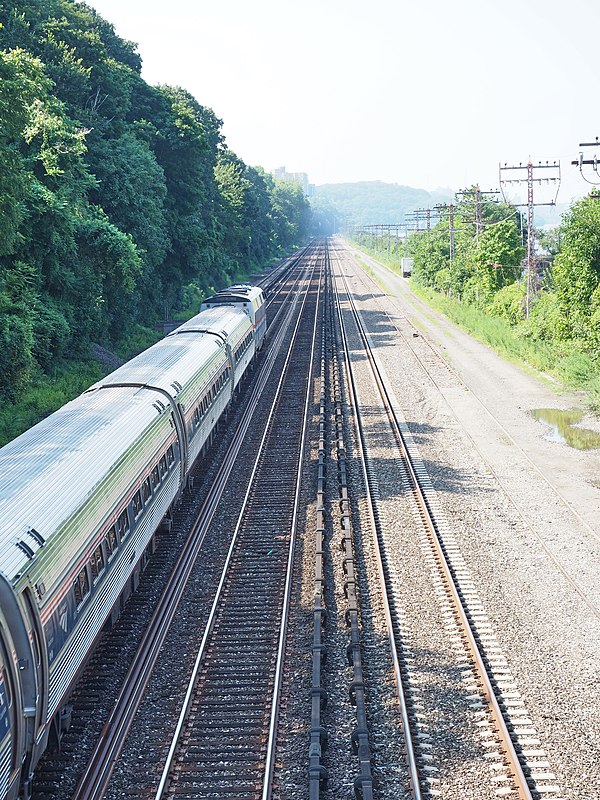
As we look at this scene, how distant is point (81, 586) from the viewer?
11.2 meters

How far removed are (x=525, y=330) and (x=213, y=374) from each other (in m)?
21.3

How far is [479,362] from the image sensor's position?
38969 millimetres

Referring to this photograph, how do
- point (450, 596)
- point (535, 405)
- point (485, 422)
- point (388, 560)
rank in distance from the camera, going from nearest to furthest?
1. point (450, 596)
2. point (388, 560)
3. point (485, 422)
4. point (535, 405)

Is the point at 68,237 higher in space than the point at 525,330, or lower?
higher

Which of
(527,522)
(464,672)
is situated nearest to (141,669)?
(464,672)

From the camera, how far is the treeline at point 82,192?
923 inches

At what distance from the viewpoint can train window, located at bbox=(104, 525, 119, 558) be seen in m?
12.6

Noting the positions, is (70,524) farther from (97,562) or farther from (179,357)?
(179,357)

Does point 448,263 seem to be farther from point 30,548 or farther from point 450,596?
point 30,548

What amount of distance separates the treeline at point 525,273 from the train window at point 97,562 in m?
23.1

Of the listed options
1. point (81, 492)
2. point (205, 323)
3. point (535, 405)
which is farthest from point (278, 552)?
point (535, 405)

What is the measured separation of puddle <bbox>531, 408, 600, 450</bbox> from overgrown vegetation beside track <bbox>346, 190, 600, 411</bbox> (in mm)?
1350

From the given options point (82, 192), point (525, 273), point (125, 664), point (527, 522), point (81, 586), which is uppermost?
point (82, 192)

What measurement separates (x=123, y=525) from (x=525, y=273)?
3641 centimetres
